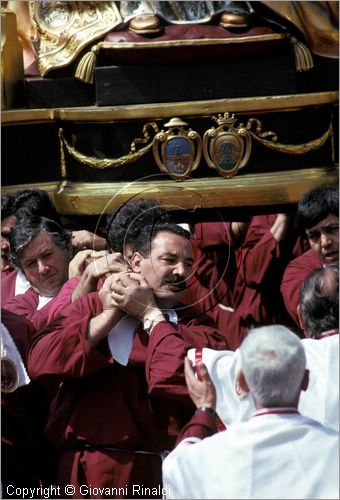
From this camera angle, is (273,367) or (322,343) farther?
(322,343)

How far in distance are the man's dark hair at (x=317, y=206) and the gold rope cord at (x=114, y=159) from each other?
3.23 feet

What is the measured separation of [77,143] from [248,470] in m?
3.05

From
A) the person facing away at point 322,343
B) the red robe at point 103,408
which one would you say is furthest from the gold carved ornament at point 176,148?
the person facing away at point 322,343

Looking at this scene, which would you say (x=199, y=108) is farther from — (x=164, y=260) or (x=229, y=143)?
(x=164, y=260)

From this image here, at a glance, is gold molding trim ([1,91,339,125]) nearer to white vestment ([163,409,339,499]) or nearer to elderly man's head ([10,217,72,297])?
elderly man's head ([10,217,72,297])

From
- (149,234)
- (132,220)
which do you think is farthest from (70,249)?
(149,234)

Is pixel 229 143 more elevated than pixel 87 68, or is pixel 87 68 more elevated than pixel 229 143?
pixel 87 68

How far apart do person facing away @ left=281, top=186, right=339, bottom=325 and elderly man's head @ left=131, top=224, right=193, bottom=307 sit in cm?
84

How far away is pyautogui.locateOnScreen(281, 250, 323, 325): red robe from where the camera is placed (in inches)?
207

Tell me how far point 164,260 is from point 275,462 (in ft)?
3.62

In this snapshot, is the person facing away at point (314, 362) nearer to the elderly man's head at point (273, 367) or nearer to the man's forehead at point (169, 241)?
the man's forehead at point (169, 241)

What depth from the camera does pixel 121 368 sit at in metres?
4.30

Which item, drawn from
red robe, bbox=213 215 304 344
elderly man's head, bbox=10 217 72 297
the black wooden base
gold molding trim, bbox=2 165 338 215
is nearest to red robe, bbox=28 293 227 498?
elderly man's head, bbox=10 217 72 297

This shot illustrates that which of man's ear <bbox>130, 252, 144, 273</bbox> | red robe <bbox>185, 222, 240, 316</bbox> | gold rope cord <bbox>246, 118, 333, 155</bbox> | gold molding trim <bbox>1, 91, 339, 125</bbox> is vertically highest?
gold molding trim <bbox>1, 91, 339, 125</bbox>
